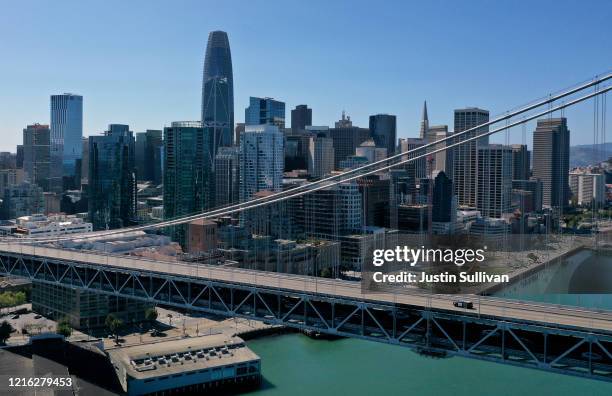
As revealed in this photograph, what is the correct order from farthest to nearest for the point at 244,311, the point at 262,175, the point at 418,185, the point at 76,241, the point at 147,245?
the point at 262,175, the point at 418,185, the point at 147,245, the point at 76,241, the point at 244,311

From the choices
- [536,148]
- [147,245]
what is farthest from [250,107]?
[536,148]

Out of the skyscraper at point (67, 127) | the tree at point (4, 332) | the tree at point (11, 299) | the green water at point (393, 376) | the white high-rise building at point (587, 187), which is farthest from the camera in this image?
the skyscraper at point (67, 127)

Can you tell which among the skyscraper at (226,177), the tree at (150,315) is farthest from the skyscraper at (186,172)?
the tree at (150,315)

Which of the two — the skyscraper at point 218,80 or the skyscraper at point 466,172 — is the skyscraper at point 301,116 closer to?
the skyscraper at point 218,80

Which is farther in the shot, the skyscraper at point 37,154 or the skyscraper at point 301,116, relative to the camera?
the skyscraper at point 301,116

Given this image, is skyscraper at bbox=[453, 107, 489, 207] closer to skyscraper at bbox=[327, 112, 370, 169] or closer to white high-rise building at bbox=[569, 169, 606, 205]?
white high-rise building at bbox=[569, 169, 606, 205]

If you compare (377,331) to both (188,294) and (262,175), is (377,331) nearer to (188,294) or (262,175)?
(188,294)
